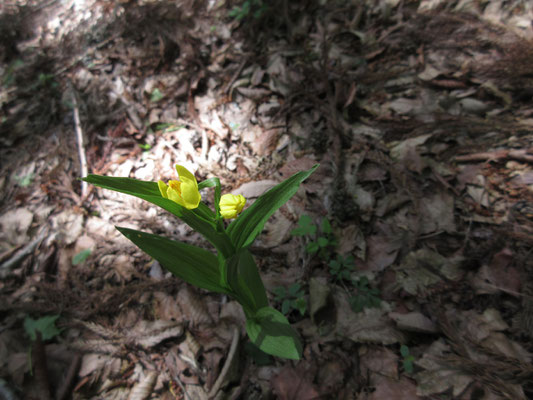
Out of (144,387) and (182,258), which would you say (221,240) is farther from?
(144,387)

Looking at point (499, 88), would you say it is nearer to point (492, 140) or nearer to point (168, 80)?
point (492, 140)

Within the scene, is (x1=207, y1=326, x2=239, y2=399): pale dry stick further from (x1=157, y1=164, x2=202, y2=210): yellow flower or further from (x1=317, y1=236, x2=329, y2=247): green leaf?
(x1=157, y1=164, x2=202, y2=210): yellow flower

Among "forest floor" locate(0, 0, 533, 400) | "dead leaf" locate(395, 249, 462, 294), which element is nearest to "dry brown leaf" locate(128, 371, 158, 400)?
"forest floor" locate(0, 0, 533, 400)

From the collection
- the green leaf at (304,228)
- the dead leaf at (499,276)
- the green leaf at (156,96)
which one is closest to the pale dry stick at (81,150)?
the green leaf at (156,96)

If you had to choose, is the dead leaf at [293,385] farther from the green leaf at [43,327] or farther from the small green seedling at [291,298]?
the green leaf at [43,327]

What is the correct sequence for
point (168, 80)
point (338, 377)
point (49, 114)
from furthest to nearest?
point (49, 114)
point (168, 80)
point (338, 377)

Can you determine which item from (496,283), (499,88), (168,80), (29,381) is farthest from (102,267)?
(499,88)
